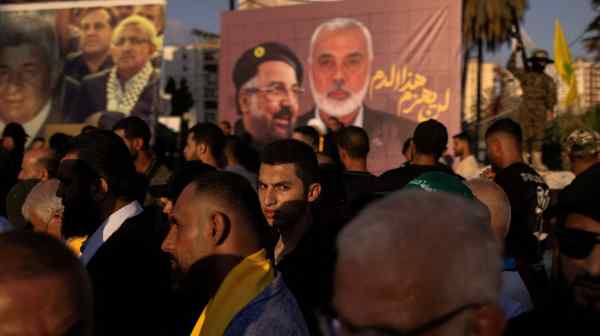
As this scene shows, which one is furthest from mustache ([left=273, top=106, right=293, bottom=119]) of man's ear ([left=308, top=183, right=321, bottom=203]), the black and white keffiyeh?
man's ear ([left=308, top=183, right=321, bottom=203])

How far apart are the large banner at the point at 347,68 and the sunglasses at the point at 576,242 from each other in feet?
29.6

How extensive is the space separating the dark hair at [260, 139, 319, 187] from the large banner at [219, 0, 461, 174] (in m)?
7.27

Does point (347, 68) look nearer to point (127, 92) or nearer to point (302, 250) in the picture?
point (127, 92)

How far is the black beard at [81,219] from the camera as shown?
122 inches

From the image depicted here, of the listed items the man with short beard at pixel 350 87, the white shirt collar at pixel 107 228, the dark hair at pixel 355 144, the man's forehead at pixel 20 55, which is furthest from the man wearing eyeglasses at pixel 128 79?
the white shirt collar at pixel 107 228

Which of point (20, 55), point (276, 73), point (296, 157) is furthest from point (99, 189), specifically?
point (20, 55)

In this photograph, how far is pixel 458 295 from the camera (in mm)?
1152

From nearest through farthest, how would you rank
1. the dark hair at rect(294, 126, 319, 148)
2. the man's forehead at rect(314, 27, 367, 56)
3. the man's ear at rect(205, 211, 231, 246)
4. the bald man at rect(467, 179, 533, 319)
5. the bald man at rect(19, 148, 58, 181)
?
1. the man's ear at rect(205, 211, 231, 246)
2. the bald man at rect(467, 179, 533, 319)
3. the bald man at rect(19, 148, 58, 181)
4. the dark hair at rect(294, 126, 319, 148)
5. the man's forehead at rect(314, 27, 367, 56)

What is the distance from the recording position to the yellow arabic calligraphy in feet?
38.1

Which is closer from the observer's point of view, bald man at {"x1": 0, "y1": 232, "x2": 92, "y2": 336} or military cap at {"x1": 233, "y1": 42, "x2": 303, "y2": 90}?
bald man at {"x1": 0, "y1": 232, "x2": 92, "y2": 336}

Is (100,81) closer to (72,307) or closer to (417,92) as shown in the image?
(417,92)

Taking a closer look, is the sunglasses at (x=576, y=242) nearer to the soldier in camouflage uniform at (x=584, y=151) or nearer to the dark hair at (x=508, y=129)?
the dark hair at (x=508, y=129)

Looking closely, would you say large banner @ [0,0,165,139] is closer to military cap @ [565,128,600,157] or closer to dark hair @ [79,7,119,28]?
dark hair @ [79,7,119,28]

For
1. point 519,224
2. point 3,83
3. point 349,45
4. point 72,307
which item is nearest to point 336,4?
point 349,45
